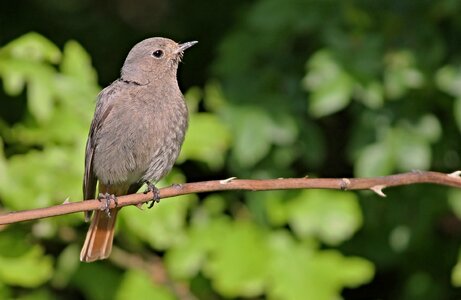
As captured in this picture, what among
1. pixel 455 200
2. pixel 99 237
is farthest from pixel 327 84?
pixel 99 237

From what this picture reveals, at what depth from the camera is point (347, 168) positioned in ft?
22.5

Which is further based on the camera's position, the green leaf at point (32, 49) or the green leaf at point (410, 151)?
the green leaf at point (410, 151)

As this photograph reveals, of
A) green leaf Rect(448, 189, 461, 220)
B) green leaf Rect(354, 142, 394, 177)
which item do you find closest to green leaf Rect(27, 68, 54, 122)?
green leaf Rect(354, 142, 394, 177)

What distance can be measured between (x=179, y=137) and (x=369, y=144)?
1.53m

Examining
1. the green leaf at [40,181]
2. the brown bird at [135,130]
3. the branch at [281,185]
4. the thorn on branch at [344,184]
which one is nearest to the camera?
the branch at [281,185]

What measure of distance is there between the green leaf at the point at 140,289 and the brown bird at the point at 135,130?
3.08 feet

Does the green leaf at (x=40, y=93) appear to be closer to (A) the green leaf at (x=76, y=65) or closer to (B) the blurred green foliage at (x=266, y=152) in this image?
(B) the blurred green foliage at (x=266, y=152)

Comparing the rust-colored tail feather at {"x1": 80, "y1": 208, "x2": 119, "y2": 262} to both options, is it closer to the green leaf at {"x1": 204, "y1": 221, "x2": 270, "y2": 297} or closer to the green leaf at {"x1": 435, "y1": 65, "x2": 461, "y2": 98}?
the green leaf at {"x1": 204, "y1": 221, "x2": 270, "y2": 297}

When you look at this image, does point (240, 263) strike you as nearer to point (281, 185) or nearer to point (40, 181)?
point (40, 181)

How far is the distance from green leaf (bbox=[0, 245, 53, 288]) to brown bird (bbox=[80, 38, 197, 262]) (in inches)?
31.1

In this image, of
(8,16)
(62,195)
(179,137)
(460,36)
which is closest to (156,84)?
(179,137)

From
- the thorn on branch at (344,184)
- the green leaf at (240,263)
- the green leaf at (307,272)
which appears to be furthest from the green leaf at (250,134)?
the thorn on branch at (344,184)

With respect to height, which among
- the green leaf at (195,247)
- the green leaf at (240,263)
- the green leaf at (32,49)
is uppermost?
the green leaf at (32,49)

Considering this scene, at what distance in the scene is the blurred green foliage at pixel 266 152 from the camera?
217 inches
